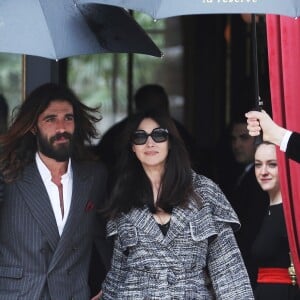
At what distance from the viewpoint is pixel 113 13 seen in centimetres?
523

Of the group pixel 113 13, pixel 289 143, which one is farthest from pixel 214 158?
pixel 289 143

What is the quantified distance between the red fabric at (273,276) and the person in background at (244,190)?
0.07 meters

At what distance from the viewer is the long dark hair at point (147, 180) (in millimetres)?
4848

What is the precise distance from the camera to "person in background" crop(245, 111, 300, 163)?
14.4 ft

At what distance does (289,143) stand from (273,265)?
83 centimetres

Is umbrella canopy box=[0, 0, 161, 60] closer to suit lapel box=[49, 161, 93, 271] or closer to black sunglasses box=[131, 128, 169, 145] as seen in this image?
black sunglasses box=[131, 128, 169, 145]

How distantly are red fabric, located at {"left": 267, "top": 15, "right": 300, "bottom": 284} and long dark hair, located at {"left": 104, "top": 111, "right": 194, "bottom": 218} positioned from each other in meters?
0.51

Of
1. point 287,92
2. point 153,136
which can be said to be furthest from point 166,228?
point 287,92

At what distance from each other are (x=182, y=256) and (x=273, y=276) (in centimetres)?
54

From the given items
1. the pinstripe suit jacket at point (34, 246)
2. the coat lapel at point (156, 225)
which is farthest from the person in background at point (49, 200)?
the coat lapel at point (156, 225)

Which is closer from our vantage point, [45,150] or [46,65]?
[45,150]

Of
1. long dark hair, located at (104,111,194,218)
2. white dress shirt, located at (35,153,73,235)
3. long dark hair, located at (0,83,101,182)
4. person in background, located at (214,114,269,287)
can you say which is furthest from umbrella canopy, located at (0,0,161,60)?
person in background, located at (214,114,269,287)

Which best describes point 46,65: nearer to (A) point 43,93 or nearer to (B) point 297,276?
(A) point 43,93

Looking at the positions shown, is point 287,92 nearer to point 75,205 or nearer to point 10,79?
point 75,205
